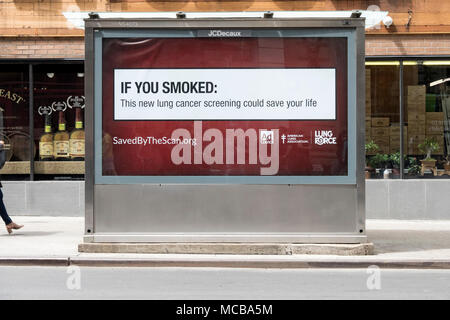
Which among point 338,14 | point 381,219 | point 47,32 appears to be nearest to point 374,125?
point 381,219

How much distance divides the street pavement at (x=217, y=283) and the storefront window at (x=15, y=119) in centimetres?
572

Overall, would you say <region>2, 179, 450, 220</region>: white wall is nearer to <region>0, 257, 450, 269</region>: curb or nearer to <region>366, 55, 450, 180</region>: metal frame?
<region>366, 55, 450, 180</region>: metal frame

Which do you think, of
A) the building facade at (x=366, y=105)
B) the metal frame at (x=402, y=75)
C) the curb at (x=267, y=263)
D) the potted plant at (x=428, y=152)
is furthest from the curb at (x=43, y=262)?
the potted plant at (x=428, y=152)

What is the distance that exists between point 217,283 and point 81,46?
7.89m

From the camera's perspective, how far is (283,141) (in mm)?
10344

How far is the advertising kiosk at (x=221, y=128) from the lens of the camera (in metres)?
10.2

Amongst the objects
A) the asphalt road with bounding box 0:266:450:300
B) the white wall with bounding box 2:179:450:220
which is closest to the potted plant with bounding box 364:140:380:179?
the white wall with bounding box 2:179:450:220

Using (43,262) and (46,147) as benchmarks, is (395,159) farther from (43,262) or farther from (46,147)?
(43,262)

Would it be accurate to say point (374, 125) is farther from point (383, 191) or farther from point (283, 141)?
point (283, 141)

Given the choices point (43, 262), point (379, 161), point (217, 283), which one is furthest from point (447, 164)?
point (43, 262)

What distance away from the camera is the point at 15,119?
14992 mm

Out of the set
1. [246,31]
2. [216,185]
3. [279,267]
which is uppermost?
[246,31]

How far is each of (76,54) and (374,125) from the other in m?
6.43

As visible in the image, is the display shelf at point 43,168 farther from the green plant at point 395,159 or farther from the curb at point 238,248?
the green plant at point 395,159
